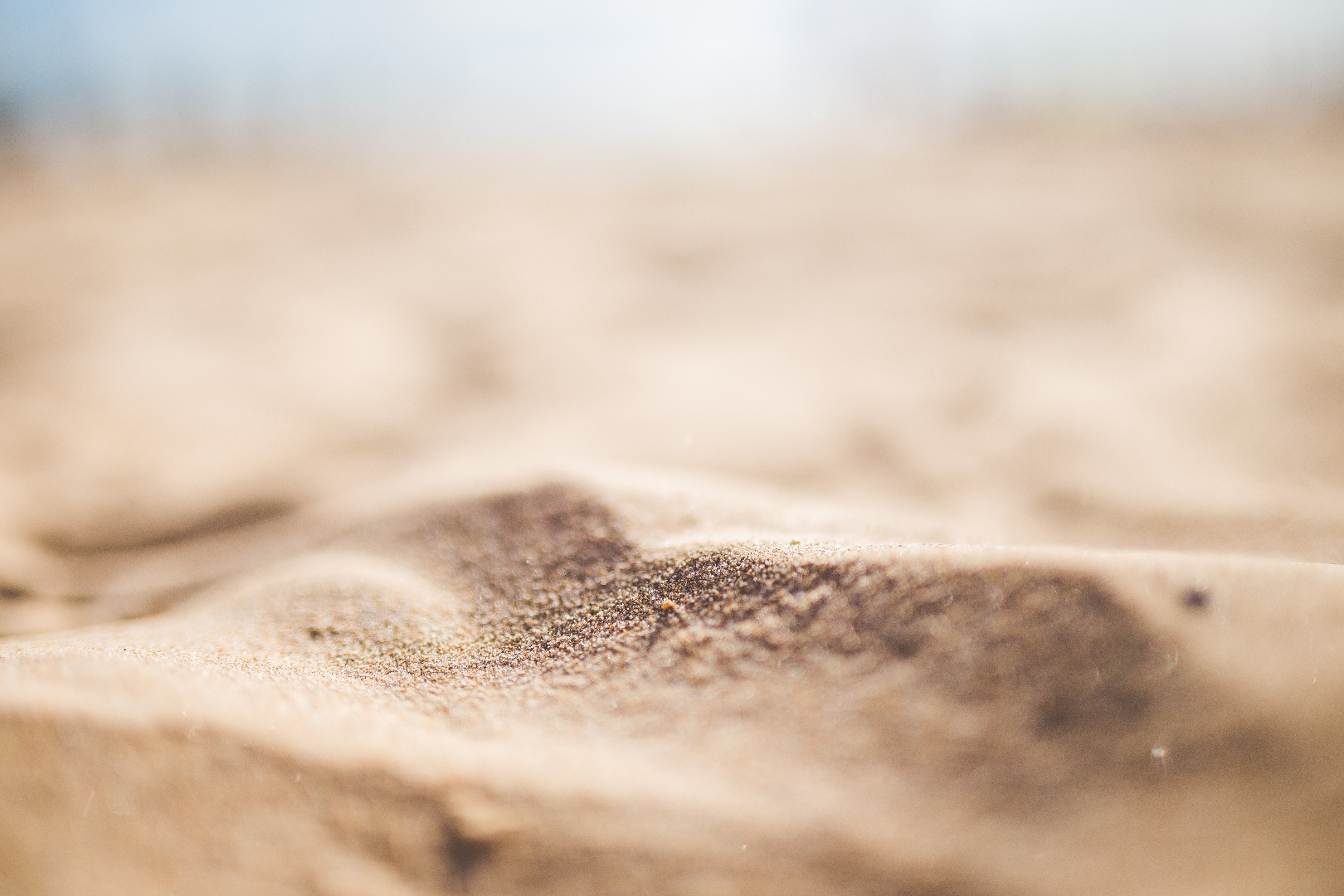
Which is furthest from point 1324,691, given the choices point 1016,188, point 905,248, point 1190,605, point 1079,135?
point 1079,135

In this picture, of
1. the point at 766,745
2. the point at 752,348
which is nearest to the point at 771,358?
the point at 752,348

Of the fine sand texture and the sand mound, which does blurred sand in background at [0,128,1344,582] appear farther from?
the sand mound

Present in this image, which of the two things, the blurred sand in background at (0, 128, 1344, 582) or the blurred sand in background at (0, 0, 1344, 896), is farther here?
the blurred sand in background at (0, 128, 1344, 582)

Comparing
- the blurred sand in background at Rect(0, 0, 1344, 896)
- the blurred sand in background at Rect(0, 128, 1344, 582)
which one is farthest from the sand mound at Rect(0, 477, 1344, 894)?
the blurred sand in background at Rect(0, 128, 1344, 582)

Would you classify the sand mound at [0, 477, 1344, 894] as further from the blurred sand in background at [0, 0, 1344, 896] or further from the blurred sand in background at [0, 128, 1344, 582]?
the blurred sand in background at [0, 128, 1344, 582]

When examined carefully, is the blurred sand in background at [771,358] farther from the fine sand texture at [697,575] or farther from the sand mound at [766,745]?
the sand mound at [766,745]

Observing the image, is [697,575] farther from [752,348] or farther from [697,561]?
[752,348]

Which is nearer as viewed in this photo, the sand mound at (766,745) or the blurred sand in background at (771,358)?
the sand mound at (766,745)

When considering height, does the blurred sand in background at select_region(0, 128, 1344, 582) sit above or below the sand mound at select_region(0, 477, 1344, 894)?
above

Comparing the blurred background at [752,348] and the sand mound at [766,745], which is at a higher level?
the blurred background at [752,348]

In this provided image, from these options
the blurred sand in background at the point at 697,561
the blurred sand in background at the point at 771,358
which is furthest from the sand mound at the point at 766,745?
the blurred sand in background at the point at 771,358
